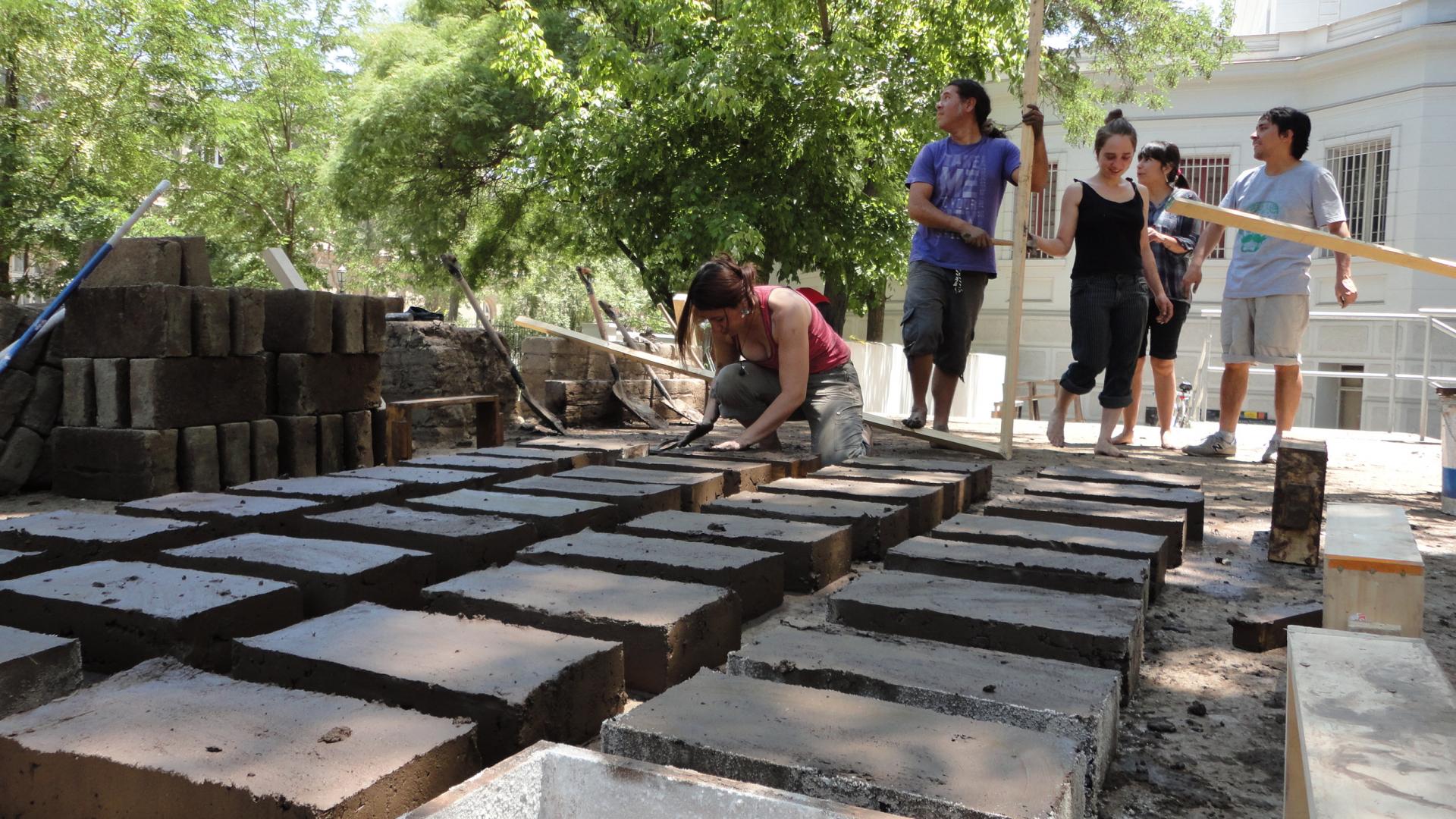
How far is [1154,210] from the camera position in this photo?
597 centimetres

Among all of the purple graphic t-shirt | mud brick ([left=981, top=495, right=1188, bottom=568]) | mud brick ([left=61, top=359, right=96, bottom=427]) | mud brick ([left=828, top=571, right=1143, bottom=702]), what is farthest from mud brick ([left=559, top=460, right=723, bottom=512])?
mud brick ([left=61, top=359, right=96, bottom=427])

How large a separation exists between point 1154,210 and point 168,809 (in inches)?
227

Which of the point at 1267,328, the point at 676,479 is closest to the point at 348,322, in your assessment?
the point at 676,479

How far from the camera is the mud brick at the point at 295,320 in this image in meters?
5.24

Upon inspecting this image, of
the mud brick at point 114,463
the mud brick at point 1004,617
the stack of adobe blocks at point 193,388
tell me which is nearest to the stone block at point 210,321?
the stack of adobe blocks at point 193,388

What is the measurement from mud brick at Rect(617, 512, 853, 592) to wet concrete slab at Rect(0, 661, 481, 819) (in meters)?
1.32

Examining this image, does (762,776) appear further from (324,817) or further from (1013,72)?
(1013,72)

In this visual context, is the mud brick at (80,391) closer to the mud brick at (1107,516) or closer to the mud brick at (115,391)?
the mud brick at (115,391)

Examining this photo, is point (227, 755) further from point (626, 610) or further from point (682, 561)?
point (682, 561)

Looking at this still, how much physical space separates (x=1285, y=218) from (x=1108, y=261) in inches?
32.7

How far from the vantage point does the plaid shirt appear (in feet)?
19.5

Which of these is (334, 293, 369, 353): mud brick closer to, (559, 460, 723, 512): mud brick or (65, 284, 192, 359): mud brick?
(65, 284, 192, 359): mud brick

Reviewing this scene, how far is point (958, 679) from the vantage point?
178cm

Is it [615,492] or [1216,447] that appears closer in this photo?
[615,492]
